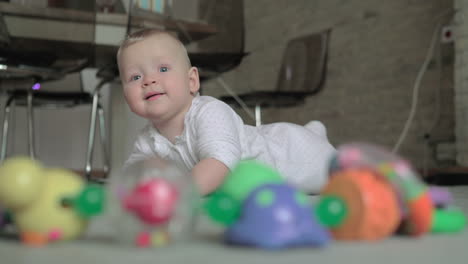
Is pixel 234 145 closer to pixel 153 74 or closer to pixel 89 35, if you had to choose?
pixel 153 74

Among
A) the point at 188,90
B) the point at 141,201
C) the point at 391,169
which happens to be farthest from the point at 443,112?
the point at 141,201

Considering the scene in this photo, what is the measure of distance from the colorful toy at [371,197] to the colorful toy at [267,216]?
3cm

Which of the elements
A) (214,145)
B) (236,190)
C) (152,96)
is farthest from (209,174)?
(236,190)

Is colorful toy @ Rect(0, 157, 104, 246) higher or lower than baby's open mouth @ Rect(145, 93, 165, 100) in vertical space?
lower

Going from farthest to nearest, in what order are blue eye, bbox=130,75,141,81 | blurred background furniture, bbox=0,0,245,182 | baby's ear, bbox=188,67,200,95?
blurred background furniture, bbox=0,0,245,182 → baby's ear, bbox=188,67,200,95 → blue eye, bbox=130,75,141,81

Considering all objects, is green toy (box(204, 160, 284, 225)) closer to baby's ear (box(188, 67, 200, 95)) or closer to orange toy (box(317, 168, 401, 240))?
orange toy (box(317, 168, 401, 240))

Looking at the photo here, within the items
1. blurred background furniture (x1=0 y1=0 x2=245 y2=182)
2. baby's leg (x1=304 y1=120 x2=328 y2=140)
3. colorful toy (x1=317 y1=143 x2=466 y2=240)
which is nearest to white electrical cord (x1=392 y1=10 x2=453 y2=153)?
blurred background furniture (x1=0 y1=0 x2=245 y2=182)

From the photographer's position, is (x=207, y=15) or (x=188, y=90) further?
(x=207, y=15)

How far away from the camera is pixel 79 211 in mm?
614

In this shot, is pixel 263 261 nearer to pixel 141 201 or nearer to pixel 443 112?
pixel 141 201

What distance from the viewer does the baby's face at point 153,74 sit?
3.73 feet

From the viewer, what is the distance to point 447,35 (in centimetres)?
286

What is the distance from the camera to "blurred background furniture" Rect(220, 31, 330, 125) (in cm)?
269

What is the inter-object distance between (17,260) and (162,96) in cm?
66
